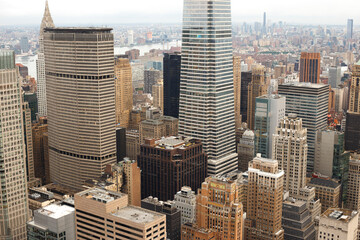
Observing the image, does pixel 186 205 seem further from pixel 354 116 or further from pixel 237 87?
pixel 237 87

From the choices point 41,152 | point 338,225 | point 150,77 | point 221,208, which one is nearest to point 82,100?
point 41,152

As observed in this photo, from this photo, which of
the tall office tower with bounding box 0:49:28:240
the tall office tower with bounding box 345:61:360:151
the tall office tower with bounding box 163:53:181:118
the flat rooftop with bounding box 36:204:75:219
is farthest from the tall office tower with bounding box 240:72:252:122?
the flat rooftop with bounding box 36:204:75:219

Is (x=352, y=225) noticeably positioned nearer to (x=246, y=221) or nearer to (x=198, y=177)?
(x=246, y=221)

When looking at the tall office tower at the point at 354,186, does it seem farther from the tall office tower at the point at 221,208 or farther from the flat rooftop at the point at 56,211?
the flat rooftop at the point at 56,211

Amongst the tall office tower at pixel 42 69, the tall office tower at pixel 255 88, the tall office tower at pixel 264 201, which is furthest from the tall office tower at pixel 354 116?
the tall office tower at pixel 42 69

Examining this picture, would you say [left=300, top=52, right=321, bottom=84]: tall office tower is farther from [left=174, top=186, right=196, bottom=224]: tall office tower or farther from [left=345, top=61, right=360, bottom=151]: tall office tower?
[left=174, top=186, right=196, bottom=224]: tall office tower
